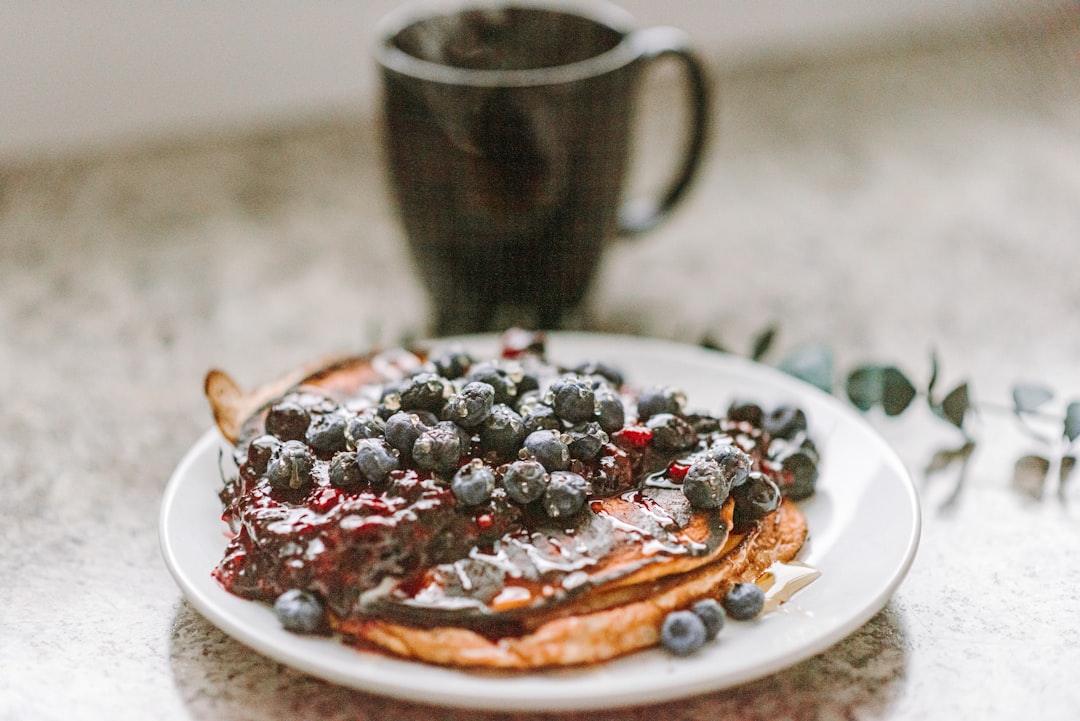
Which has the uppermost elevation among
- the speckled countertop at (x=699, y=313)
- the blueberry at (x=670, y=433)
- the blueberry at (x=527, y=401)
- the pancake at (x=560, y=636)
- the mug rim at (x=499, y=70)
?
the mug rim at (x=499, y=70)

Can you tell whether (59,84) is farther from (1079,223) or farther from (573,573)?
(1079,223)

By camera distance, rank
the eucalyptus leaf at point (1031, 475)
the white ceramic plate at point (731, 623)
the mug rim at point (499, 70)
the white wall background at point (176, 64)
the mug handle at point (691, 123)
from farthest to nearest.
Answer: the white wall background at point (176, 64), the mug handle at point (691, 123), the mug rim at point (499, 70), the eucalyptus leaf at point (1031, 475), the white ceramic plate at point (731, 623)

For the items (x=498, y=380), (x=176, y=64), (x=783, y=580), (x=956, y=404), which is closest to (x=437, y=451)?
(x=498, y=380)

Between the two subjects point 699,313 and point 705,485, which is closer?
point 705,485

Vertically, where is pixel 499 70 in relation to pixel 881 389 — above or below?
above

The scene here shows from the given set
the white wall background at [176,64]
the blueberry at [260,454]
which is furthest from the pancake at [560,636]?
the white wall background at [176,64]

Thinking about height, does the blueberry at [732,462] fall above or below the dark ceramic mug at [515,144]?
below

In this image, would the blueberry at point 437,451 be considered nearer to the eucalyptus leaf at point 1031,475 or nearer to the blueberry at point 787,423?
the blueberry at point 787,423

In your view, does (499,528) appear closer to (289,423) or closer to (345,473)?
(345,473)
